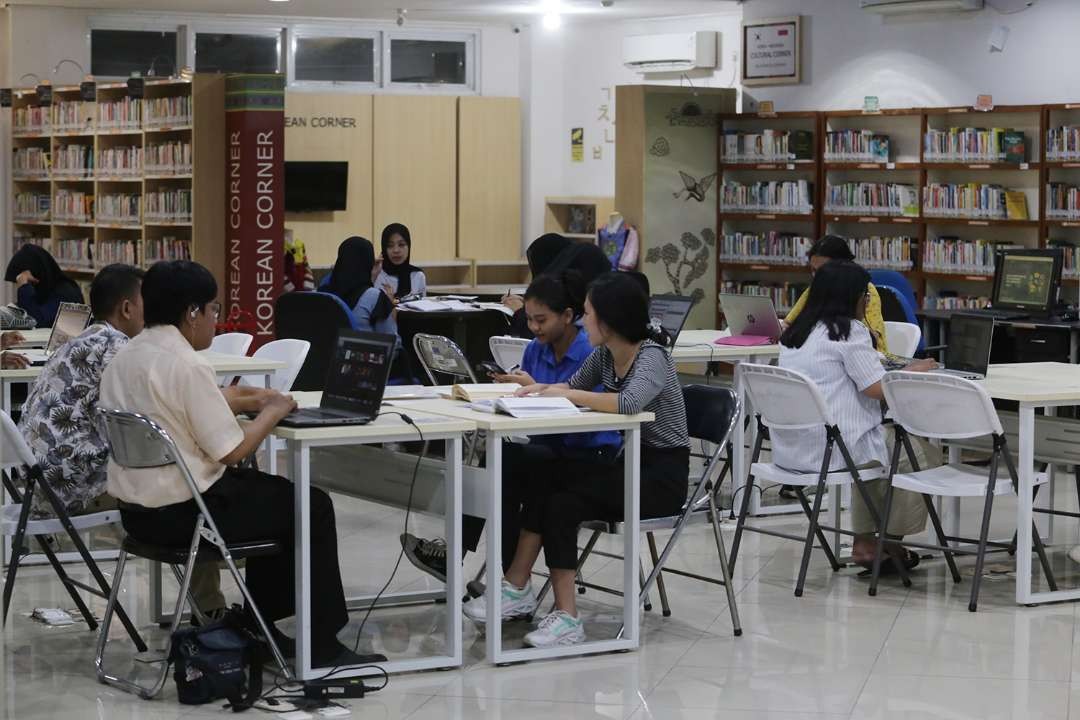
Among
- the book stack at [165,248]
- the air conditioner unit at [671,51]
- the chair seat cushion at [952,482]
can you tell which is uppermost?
the air conditioner unit at [671,51]

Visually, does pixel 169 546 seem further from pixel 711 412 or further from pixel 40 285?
pixel 40 285

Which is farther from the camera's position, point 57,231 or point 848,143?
point 57,231

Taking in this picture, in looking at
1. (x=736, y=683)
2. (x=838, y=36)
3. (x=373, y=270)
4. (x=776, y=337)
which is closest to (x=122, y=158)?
(x=373, y=270)

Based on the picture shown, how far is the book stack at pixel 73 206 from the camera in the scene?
14.0 meters

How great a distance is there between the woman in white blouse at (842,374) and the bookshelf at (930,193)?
5.11m

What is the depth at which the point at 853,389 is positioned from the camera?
235 inches

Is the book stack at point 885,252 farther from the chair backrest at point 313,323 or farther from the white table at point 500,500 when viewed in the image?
the white table at point 500,500

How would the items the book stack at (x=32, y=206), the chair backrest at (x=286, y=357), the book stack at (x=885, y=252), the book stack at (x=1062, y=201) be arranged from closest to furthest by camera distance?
the chair backrest at (x=286, y=357), the book stack at (x=1062, y=201), the book stack at (x=885, y=252), the book stack at (x=32, y=206)

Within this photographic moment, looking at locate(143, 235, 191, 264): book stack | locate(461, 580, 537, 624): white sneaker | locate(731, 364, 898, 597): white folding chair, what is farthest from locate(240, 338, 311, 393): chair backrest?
locate(143, 235, 191, 264): book stack

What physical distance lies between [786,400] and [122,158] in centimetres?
866

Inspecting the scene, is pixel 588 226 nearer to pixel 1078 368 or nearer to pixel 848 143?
pixel 848 143

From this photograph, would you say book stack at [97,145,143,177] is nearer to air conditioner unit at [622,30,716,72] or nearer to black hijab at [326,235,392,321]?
black hijab at [326,235,392,321]

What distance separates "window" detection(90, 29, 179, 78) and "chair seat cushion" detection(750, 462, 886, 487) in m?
10.7

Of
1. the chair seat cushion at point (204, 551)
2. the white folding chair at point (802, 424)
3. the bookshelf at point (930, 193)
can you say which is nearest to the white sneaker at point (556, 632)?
the chair seat cushion at point (204, 551)
